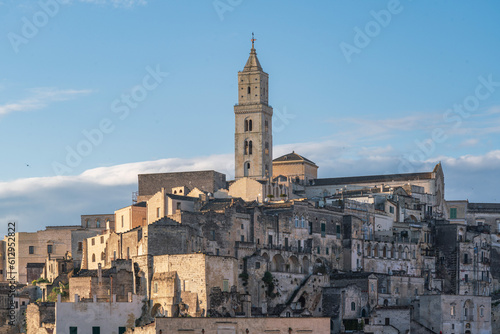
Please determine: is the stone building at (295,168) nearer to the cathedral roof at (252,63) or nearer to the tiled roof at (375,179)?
the tiled roof at (375,179)

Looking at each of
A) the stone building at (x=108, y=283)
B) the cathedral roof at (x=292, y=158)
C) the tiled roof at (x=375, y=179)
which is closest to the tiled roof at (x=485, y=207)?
the tiled roof at (x=375, y=179)

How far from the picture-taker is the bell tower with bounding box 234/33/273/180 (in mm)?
98375

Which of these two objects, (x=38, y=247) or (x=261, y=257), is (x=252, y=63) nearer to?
(x=38, y=247)

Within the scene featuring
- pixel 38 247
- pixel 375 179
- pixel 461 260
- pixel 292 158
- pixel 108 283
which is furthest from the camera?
pixel 292 158

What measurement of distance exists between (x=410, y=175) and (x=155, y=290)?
1509 inches

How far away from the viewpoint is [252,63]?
330 feet

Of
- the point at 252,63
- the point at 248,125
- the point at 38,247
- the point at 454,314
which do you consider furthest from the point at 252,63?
the point at 454,314

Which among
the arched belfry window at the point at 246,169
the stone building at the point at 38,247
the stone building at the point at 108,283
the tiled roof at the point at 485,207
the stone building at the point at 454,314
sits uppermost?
the arched belfry window at the point at 246,169

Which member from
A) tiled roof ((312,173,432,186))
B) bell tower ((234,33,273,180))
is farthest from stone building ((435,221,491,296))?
bell tower ((234,33,273,180))

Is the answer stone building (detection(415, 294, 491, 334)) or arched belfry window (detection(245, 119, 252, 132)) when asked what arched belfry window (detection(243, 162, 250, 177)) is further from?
stone building (detection(415, 294, 491, 334))

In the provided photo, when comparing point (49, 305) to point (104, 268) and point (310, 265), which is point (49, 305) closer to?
point (104, 268)

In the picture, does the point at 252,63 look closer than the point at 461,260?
No

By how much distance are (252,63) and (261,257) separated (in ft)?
96.0

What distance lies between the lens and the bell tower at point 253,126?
98.4 metres
